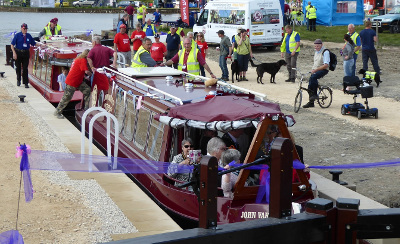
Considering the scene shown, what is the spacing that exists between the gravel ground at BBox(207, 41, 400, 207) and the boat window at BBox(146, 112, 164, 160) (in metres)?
3.51

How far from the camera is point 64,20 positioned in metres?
74.6

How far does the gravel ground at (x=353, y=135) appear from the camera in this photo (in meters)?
Result: 12.1

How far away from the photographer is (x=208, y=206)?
3.89 m

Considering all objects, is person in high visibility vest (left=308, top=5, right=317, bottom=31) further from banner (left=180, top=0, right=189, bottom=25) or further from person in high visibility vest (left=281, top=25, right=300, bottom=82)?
person in high visibility vest (left=281, top=25, right=300, bottom=82)

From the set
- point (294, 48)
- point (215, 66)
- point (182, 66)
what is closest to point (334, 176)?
point (182, 66)

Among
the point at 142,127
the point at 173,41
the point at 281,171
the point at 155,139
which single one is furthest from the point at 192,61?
the point at 281,171

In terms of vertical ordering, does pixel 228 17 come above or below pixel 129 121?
above

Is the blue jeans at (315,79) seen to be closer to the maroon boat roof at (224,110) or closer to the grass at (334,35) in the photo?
the maroon boat roof at (224,110)

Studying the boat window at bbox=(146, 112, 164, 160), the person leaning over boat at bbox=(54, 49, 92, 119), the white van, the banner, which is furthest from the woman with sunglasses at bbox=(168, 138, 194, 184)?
the banner

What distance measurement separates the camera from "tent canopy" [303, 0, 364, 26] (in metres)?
42.3

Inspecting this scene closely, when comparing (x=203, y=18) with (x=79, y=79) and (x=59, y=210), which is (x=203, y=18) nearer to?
(x=79, y=79)

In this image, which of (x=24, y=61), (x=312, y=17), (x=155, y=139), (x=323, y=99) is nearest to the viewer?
(x=155, y=139)

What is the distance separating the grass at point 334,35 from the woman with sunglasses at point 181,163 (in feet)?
85.1

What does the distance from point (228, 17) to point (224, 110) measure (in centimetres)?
2321
